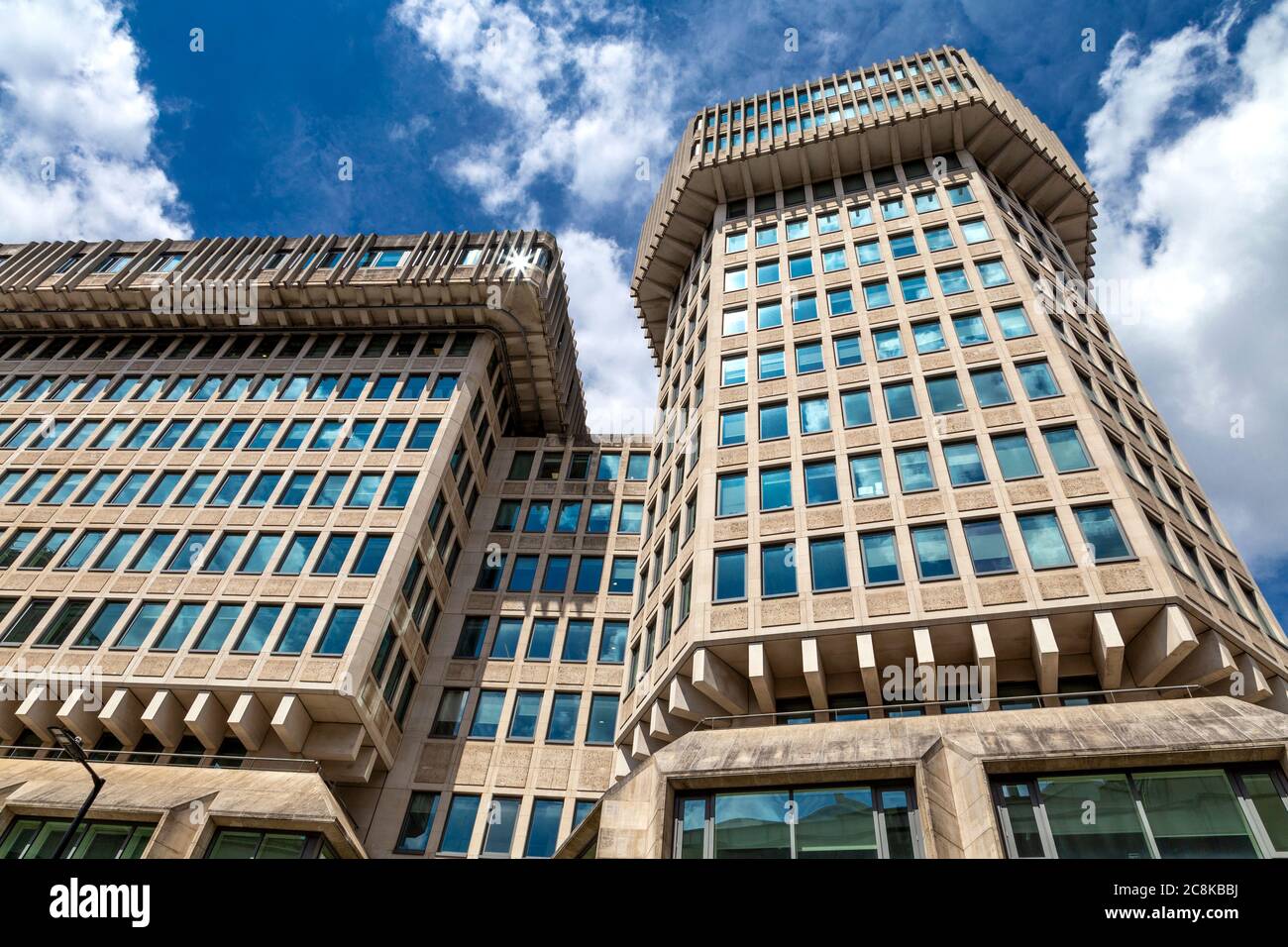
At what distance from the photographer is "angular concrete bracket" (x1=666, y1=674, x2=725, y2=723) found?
21203 mm

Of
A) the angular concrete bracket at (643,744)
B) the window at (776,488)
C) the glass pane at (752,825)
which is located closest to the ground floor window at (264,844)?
the angular concrete bracket at (643,744)

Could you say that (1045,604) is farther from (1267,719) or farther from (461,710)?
(461,710)

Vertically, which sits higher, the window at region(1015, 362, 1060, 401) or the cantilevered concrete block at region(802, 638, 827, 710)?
the window at region(1015, 362, 1060, 401)

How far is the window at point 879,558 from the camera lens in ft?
70.1

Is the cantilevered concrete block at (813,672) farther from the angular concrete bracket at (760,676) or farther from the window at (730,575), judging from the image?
the window at (730,575)

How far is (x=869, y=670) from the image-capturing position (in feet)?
65.3

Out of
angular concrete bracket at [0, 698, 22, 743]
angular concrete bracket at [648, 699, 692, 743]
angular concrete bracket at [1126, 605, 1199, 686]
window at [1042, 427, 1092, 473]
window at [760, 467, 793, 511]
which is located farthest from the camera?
angular concrete bracket at [0, 698, 22, 743]

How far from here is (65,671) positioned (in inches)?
1084

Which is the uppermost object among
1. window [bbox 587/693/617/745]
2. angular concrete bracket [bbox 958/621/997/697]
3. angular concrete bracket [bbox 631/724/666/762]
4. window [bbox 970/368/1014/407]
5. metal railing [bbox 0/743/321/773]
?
window [bbox 970/368/1014/407]

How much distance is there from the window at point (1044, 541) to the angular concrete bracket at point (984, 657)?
2.49 meters

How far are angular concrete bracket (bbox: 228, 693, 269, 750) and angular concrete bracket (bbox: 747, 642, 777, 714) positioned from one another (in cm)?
1707

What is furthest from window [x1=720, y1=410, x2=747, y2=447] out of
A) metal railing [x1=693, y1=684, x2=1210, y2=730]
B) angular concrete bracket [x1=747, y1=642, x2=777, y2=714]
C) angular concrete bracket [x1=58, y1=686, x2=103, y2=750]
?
angular concrete bracket [x1=58, y1=686, x2=103, y2=750]

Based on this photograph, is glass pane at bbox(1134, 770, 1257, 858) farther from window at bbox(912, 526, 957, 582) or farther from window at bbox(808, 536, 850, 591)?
window at bbox(808, 536, 850, 591)

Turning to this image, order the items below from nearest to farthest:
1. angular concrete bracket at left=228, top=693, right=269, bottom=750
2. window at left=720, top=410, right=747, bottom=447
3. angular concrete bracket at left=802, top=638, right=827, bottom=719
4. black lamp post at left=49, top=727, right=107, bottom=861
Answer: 1. black lamp post at left=49, top=727, right=107, bottom=861
2. angular concrete bracket at left=802, top=638, right=827, bottom=719
3. angular concrete bracket at left=228, top=693, right=269, bottom=750
4. window at left=720, top=410, right=747, bottom=447
